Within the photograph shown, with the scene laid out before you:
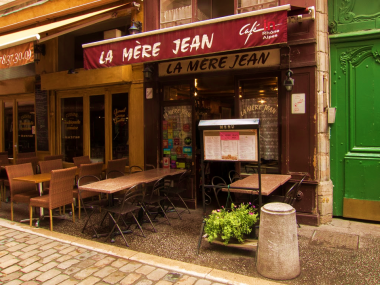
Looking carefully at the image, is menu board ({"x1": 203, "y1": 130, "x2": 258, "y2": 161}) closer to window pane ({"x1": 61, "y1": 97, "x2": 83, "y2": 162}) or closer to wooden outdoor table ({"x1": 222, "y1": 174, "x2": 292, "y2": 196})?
wooden outdoor table ({"x1": 222, "y1": 174, "x2": 292, "y2": 196})

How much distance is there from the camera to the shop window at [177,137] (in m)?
6.83

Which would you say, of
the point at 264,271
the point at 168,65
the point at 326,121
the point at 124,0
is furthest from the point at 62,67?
the point at 264,271

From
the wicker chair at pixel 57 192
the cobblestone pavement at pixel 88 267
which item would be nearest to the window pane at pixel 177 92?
the wicker chair at pixel 57 192

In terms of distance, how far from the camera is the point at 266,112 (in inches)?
233

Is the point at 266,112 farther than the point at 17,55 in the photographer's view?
No

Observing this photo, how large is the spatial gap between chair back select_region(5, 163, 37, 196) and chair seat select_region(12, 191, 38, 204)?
0.37 feet

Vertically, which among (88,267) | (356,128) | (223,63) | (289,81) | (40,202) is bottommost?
(88,267)

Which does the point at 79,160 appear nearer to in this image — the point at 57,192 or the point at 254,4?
the point at 57,192

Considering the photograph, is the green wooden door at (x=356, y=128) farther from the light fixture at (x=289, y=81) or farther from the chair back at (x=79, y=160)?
the chair back at (x=79, y=160)

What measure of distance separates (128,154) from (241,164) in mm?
3062

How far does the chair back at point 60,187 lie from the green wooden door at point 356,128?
15.7ft

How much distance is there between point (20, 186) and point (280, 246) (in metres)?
5.15

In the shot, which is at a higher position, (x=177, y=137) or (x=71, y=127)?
(x=71, y=127)

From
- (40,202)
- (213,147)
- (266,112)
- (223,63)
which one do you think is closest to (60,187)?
(40,202)
